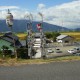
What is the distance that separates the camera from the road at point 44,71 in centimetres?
1077

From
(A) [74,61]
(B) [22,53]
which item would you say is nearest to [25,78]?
(A) [74,61]

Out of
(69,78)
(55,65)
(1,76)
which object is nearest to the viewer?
(69,78)

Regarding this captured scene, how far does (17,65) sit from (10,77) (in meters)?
2.87

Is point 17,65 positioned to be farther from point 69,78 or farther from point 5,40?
point 5,40

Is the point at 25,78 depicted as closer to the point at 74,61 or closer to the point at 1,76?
the point at 1,76

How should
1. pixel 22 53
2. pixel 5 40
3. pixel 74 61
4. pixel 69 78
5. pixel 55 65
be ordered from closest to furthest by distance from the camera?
pixel 69 78
pixel 55 65
pixel 74 61
pixel 22 53
pixel 5 40

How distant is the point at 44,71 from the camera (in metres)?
12.1

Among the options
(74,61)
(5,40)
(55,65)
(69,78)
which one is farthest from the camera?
(5,40)

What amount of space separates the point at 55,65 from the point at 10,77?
3.28 m

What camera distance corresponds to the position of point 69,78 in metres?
10.4

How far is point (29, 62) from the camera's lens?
1442cm

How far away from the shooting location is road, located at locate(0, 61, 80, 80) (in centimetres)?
1077

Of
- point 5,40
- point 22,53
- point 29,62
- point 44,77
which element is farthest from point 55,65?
point 5,40

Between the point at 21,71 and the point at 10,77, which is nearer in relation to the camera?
the point at 10,77
